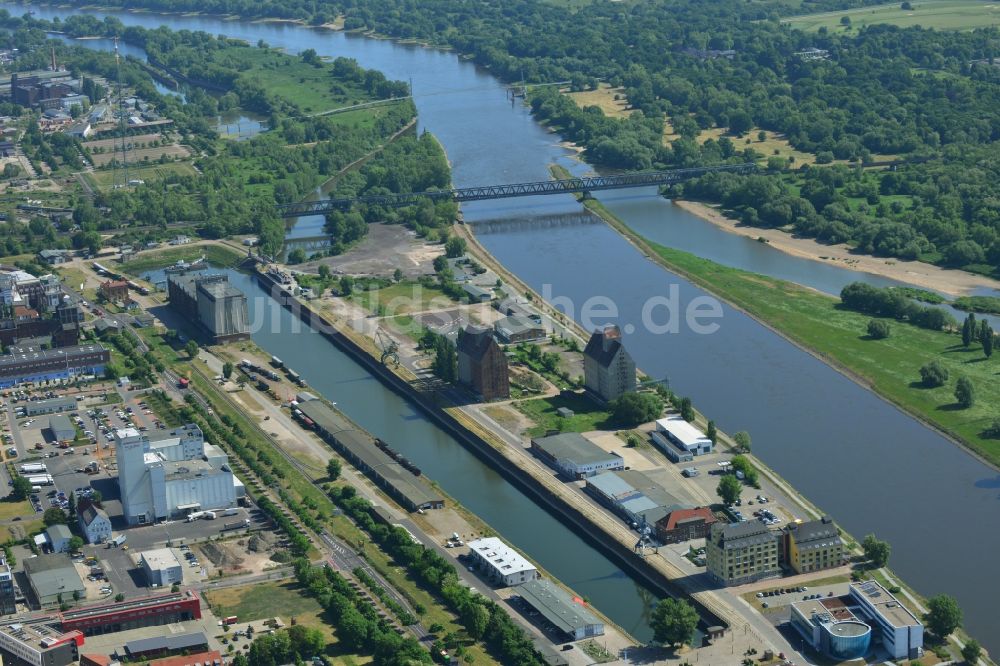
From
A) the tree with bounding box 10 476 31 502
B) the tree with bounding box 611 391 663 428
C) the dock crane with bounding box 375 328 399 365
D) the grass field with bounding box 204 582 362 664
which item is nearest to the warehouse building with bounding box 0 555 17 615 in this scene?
the grass field with bounding box 204 582 362 664

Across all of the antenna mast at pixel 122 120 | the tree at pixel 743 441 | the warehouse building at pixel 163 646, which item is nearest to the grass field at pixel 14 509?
the warehouse building at pixel 163 646

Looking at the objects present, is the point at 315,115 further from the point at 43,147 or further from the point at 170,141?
the point at 43,147

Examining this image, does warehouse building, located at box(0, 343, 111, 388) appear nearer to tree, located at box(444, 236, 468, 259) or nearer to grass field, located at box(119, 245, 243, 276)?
grass field, located at box(119, 245, 243, 276)

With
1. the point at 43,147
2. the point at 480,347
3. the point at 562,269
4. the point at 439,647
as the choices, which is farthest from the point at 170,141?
the point at 439,647

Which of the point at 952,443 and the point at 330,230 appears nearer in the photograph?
the point at 952,443

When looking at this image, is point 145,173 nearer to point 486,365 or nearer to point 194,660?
point 486,365

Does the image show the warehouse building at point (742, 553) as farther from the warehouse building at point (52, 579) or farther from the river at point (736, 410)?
the warehouse building at point (52, 579)

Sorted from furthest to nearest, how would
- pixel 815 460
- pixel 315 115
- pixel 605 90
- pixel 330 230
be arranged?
pixel 605 90, pixel 315 115, pixel 330 230, pixel 815 460
